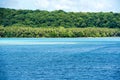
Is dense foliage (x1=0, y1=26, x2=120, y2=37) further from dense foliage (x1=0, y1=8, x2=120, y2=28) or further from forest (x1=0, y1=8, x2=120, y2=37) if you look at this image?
dense foliage (x1=0, y1=8, x2=120, y2=28)

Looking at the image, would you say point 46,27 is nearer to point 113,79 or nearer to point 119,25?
point 119,25

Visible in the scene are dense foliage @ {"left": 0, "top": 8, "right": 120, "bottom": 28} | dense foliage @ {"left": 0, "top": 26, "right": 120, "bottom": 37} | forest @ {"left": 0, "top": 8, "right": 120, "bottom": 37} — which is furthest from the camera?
dense foliage @ {"left": 0, "top": 8, "right": 120, "bottom": 28}

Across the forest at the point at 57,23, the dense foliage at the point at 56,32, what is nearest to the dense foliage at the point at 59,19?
the forest at the point at 57,23

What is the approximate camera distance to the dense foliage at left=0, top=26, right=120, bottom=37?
54250mm

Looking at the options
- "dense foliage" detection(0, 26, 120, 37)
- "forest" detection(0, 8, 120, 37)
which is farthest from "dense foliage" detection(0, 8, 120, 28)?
"dense foliage" detection(0, 26, 120, 37)

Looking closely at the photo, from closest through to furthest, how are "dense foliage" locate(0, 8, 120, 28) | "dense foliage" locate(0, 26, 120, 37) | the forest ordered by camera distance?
"dense foliage" locate(0, 26, 120, 37)
the forest
"dense foliage" locate(0, 8, 120, 28)

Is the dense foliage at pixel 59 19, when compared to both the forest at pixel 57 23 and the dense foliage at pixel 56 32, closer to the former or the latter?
the forest at pixel 57 23

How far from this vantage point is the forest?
55.0 metres

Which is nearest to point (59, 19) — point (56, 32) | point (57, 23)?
point (57, 23)

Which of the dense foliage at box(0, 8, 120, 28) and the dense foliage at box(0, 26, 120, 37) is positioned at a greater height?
the dense foliage at box(0, 8, 120, 28)

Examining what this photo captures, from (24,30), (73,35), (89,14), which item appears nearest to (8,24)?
(24,30)

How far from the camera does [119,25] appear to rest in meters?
59.6

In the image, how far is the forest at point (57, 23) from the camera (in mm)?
55031

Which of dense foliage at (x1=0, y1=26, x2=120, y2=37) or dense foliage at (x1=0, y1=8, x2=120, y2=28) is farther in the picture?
dense foliage at (x1=0, y1=8, x2=120, y2=28)
